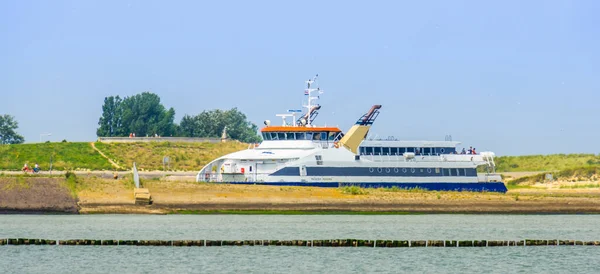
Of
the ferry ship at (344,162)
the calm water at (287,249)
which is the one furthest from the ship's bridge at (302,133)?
the calm water at (287,249)

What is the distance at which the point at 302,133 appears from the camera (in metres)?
78.5

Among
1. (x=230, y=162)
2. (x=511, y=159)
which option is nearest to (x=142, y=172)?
(x=230, y=162)

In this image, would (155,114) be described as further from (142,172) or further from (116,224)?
(116,224)

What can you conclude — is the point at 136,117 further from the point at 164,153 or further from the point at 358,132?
the point at 358,132

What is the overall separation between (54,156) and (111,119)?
1597 inches

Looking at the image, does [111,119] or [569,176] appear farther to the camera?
[111,119]

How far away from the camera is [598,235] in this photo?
56.2 metres

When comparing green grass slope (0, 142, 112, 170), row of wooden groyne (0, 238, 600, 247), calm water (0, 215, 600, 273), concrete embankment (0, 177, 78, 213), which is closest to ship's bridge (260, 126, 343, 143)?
calm water (0, 215, 600, 273)

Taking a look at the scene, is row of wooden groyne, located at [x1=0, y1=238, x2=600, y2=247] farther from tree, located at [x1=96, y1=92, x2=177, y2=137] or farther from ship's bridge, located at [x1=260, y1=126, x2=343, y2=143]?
tree, located at [x1=96, y1=92, x2=177, y2=137]

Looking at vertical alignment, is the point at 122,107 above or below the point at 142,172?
above

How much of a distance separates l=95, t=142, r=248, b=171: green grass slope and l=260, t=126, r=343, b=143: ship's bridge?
28591 millimetres

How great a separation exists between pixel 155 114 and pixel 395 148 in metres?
72.6

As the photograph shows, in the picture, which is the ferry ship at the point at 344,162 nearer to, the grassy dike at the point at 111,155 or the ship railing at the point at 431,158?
the ship railing at the point at 431,158

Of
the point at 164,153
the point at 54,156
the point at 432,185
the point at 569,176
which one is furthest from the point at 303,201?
the point at 164,153
